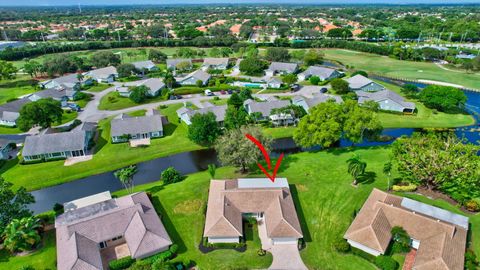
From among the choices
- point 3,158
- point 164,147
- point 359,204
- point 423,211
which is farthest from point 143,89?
point 423,211

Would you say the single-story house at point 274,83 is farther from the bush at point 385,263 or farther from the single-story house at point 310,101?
the bush at point 385,263

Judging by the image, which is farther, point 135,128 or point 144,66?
point 144,66

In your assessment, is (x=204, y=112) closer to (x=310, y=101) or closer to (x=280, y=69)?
(x=310, y=101)

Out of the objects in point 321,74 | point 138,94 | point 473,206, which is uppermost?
point 321,74

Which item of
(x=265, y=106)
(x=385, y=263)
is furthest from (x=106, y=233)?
(x=265, y=106)

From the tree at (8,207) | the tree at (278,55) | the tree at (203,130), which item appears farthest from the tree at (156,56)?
the tree at (8,207)

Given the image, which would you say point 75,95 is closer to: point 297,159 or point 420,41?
point 297,159
